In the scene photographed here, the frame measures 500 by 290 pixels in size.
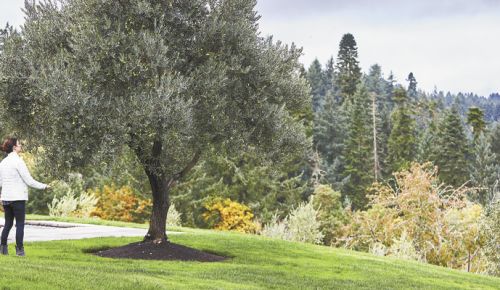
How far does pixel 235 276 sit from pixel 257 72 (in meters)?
5.30

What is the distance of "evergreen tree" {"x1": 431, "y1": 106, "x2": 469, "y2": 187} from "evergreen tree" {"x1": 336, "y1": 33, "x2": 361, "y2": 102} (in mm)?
33078

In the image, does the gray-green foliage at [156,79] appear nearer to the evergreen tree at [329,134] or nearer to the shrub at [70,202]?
the shrub at [70,202]

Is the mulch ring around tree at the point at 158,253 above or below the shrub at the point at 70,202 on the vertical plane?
below

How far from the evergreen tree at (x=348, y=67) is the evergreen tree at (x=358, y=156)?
24.6 m

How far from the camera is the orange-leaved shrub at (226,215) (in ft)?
150

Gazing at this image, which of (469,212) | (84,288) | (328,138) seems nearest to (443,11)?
(469,212)

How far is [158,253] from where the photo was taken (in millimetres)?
16109

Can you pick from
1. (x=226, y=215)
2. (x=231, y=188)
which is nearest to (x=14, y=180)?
(x=226, y=215)

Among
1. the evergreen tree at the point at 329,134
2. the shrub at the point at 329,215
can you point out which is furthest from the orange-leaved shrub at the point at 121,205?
the evergreen tree at the point at 329,134

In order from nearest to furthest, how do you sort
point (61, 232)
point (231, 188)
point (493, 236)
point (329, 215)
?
point (61, 232) < point (493, 236) < point (329, 215) < point (231, 188)

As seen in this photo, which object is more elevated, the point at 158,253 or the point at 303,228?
the point at 303,228

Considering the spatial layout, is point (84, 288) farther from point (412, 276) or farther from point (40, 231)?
point (40, 231)

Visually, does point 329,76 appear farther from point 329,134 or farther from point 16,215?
point 16,215

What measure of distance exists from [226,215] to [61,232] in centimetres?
2597
